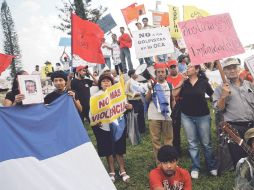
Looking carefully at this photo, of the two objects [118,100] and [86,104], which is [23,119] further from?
[86,104]

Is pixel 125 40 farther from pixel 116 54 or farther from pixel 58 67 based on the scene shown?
pixel 58 67

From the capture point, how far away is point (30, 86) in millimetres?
4422

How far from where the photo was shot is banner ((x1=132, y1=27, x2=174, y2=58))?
926cm

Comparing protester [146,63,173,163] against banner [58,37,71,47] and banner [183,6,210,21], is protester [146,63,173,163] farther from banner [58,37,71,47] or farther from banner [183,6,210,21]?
banner [58,37,71,47]

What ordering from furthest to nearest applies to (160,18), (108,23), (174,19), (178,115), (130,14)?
(130,14) < (160,18) < (174,19) < (108,23) < (178,115)

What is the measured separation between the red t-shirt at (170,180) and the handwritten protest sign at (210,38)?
162 centimetres

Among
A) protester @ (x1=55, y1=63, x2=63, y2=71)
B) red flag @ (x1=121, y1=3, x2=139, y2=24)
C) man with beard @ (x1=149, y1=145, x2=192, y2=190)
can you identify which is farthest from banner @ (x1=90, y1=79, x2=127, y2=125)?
protester @ (x1=55, y1=63, x2=63, y2=71)

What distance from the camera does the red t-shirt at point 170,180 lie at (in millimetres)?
4555

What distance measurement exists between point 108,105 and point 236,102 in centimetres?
202

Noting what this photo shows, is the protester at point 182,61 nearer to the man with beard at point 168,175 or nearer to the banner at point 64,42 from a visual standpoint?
the banner at point 64,42

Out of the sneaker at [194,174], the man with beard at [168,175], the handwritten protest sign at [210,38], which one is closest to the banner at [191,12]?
the handwritten protest sign at [210,38]

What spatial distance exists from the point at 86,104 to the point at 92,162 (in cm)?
540

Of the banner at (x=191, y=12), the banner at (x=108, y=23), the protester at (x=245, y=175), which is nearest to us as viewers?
the protester at (x=245, y=175)

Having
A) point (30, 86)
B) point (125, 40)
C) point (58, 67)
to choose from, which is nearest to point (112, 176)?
point (30, 86)
